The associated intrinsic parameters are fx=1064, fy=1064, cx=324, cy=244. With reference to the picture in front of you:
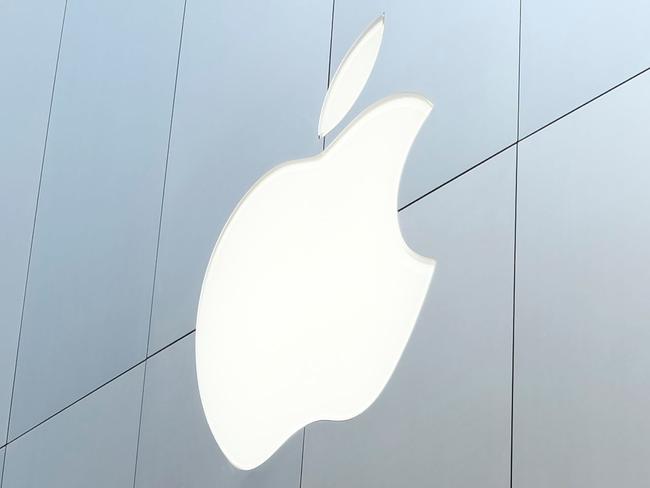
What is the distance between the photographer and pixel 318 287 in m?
2.13

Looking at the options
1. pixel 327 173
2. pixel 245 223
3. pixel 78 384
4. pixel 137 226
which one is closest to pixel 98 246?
pixel 137 226

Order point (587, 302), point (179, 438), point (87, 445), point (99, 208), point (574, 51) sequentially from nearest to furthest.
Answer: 1. point (587, 302)
2. point (574, 51)
3. point (179, 438)
4. point (87, 445)
5. point (99, 208)

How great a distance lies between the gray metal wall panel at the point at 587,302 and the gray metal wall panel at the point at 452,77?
0.17m

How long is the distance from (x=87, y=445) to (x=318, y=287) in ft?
3.64

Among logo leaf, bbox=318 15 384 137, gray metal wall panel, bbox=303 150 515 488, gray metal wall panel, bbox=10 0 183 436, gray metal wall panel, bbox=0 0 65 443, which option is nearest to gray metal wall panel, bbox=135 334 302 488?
gray metal wall panel, bbox=10 0 183 436

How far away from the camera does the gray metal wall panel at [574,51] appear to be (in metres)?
1.69

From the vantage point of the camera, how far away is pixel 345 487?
199 cm

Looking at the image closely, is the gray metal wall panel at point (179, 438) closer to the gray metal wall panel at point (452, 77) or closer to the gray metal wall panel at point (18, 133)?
the gray metal wall panel at point (452, 77)

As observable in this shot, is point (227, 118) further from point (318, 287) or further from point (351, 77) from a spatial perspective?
point (318, 287)

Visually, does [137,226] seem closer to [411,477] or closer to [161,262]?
[161,262]

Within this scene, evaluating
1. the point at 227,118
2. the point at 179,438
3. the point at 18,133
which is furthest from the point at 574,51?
the point at 18,133

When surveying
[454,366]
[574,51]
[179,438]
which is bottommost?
[454,366]

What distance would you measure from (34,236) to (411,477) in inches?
79.7

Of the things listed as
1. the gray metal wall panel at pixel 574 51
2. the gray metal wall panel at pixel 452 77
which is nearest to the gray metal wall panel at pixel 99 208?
the gray metal wall panel at pixel 452 77
